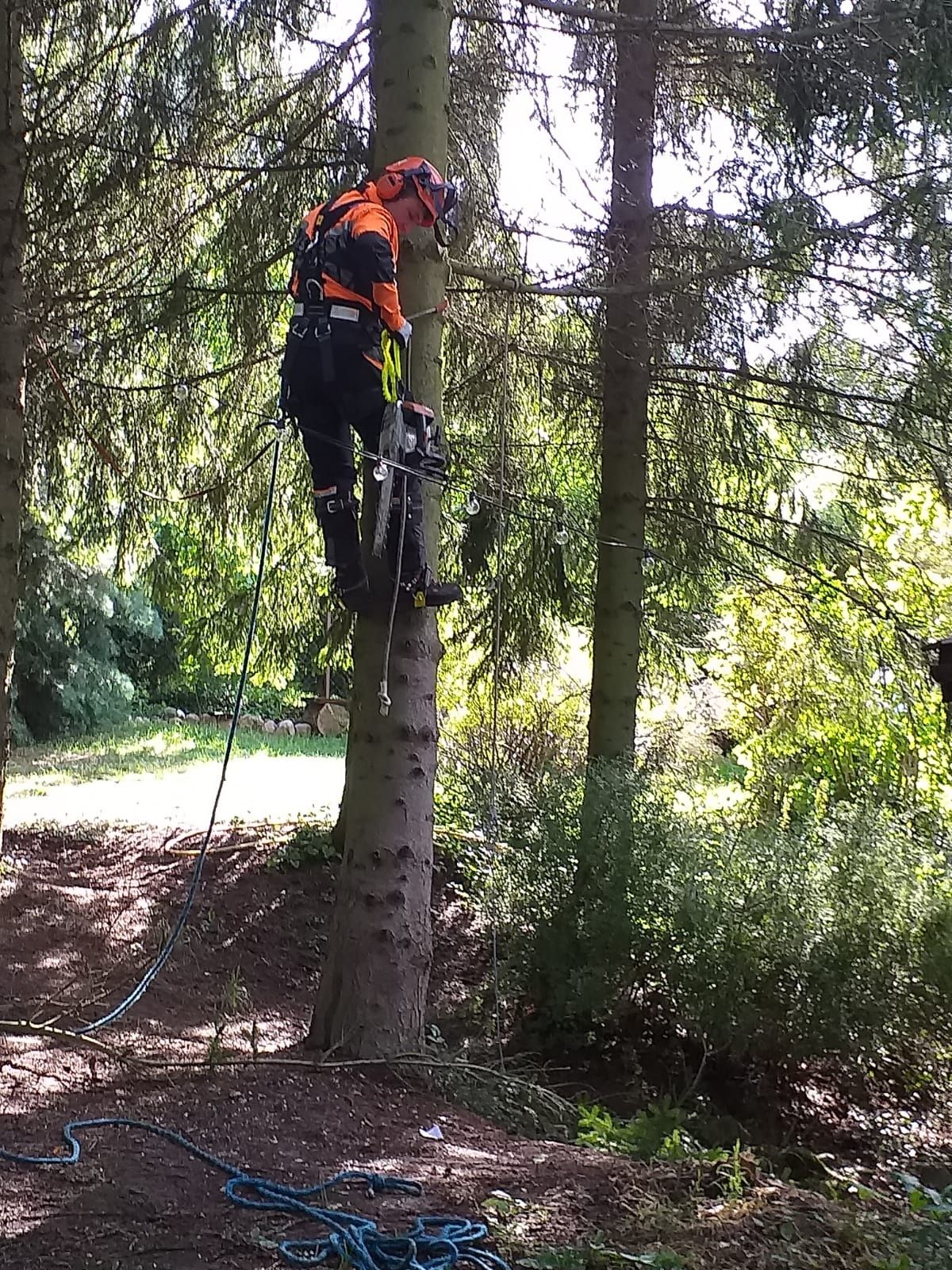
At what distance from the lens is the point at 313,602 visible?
9.20 meters

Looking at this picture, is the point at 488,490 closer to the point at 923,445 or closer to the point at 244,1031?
the point at 923,445

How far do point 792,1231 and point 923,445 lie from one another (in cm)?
451

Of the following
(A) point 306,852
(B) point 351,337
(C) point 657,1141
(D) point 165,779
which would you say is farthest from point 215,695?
(C) point 657,1141

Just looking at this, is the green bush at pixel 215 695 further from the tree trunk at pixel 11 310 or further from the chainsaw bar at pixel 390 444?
the chainsaw bar at pixel 390 444

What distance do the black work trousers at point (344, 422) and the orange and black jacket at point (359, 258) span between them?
11 cm

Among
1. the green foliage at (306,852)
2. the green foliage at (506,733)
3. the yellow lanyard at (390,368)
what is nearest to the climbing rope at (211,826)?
the yellow lanyard at (390,368)

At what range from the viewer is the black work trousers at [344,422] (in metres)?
4.34

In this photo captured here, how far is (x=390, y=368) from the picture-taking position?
436 cm

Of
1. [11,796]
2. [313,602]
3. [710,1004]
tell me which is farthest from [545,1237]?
[11,796]

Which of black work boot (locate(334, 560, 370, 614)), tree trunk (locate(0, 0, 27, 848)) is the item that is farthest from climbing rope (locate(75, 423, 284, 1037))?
tree trunk (locate(0, 0, 27, 848))

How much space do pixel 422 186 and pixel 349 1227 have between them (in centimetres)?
355

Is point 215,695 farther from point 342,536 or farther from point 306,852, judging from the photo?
point 342,536

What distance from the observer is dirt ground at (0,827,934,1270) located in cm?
298

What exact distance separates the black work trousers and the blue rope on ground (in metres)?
2.27
